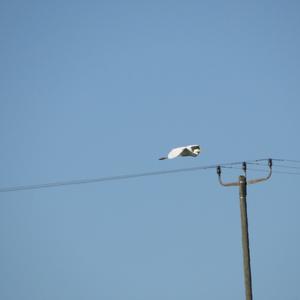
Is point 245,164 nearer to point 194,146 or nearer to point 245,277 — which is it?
point 194,146

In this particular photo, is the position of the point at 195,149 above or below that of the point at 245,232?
above

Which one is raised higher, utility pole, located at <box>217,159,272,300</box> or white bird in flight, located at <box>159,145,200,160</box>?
Result: white bird in flight, located at <box>159,145,200,160</box>

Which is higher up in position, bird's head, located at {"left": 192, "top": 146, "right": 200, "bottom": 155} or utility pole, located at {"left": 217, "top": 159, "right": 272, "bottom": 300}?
bird's head, located at {"left": 192, "top": 146, "right": 200, "bottom": 155}

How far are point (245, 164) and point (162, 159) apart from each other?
3301 millimetres

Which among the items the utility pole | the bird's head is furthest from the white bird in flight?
the utility pole

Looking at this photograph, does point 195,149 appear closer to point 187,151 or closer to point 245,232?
point 187,151

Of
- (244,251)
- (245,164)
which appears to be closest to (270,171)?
(245,164)

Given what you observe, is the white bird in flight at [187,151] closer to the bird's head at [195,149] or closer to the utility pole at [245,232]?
the bird's head at [195,149]

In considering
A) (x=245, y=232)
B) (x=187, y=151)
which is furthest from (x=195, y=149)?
(x=245, y=232)

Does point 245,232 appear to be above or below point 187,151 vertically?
below

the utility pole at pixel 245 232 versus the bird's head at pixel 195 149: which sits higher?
the bird's head at pixel 195 149

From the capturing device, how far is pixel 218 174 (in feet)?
73.9

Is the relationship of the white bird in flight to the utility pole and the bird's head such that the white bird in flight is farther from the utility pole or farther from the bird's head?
the utility pole

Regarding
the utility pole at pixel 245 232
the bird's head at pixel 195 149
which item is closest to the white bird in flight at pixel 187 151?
the bird's head at pixel 195 149
